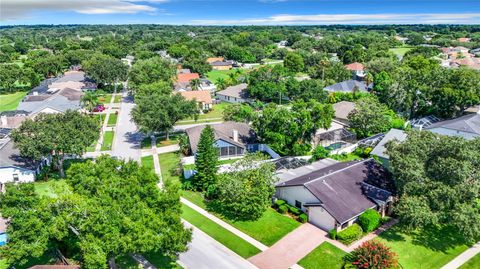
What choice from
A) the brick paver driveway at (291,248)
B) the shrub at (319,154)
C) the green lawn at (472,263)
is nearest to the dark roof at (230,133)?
the shrub at (319,154)

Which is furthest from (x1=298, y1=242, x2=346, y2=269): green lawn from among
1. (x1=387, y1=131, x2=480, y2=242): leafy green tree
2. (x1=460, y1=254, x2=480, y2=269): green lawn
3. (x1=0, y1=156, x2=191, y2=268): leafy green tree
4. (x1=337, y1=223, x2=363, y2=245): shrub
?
(x1=0, y1=156, x2=191, y2=268): leafy green tree

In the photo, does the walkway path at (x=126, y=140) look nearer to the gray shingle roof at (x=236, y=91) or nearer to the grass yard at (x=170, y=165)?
the grass yard at (x=170, y=165)

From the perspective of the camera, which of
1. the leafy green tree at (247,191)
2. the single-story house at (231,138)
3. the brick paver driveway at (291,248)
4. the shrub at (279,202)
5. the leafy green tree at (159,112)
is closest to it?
the brick paver driveway at (291,248)

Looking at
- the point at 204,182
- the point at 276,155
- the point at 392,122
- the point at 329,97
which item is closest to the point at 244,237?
the point at 204,182

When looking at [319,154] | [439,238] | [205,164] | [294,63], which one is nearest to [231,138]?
[319,154]

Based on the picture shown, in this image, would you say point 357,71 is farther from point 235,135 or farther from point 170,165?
point 170,165

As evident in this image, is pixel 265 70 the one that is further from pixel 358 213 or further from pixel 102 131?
pixel 358 213
